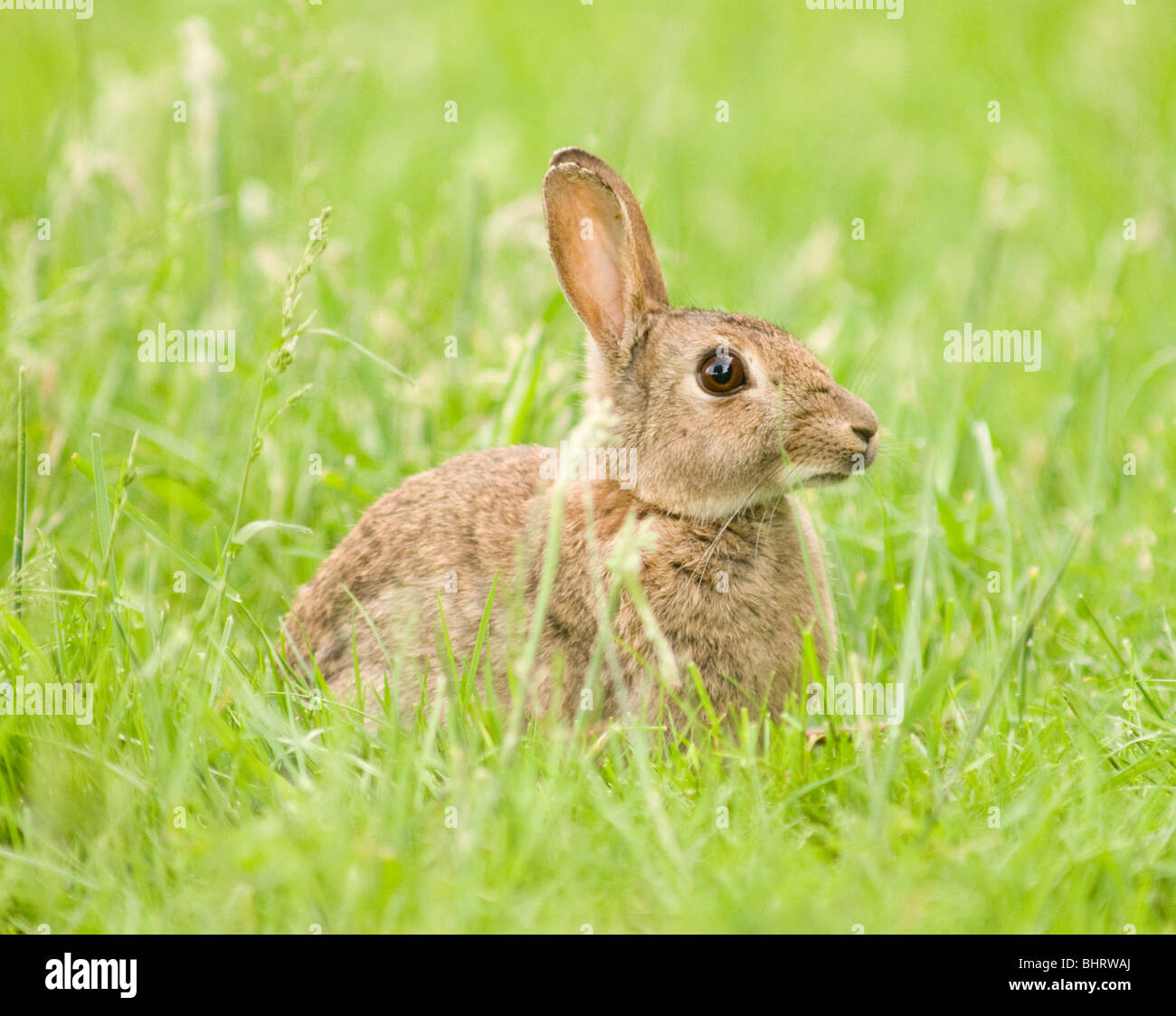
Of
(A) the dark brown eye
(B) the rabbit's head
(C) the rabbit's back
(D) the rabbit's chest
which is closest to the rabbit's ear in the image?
(B) the rabbit's head

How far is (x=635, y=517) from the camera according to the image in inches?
196

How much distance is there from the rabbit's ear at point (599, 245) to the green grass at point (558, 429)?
65 centimetres

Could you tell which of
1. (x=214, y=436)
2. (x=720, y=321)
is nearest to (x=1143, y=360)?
(x=720, y=321)

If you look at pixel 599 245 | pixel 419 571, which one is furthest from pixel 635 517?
pixel 599 245

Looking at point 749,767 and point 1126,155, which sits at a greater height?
point 1126,155

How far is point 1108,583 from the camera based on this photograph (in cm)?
536

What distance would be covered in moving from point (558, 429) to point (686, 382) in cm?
129

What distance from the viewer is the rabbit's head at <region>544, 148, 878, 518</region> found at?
15.8ft

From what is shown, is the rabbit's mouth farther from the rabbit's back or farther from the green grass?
the rabbit's back

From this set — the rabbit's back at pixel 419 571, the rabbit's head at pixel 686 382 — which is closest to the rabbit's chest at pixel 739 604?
the rabbit's head at pixel 686 382

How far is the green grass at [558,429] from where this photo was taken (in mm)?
3479

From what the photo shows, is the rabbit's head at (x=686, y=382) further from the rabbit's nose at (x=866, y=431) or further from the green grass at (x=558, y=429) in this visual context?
the green grass at (x=558, y=429)

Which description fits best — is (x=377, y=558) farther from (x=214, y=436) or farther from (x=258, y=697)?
(x=214, y=436)
